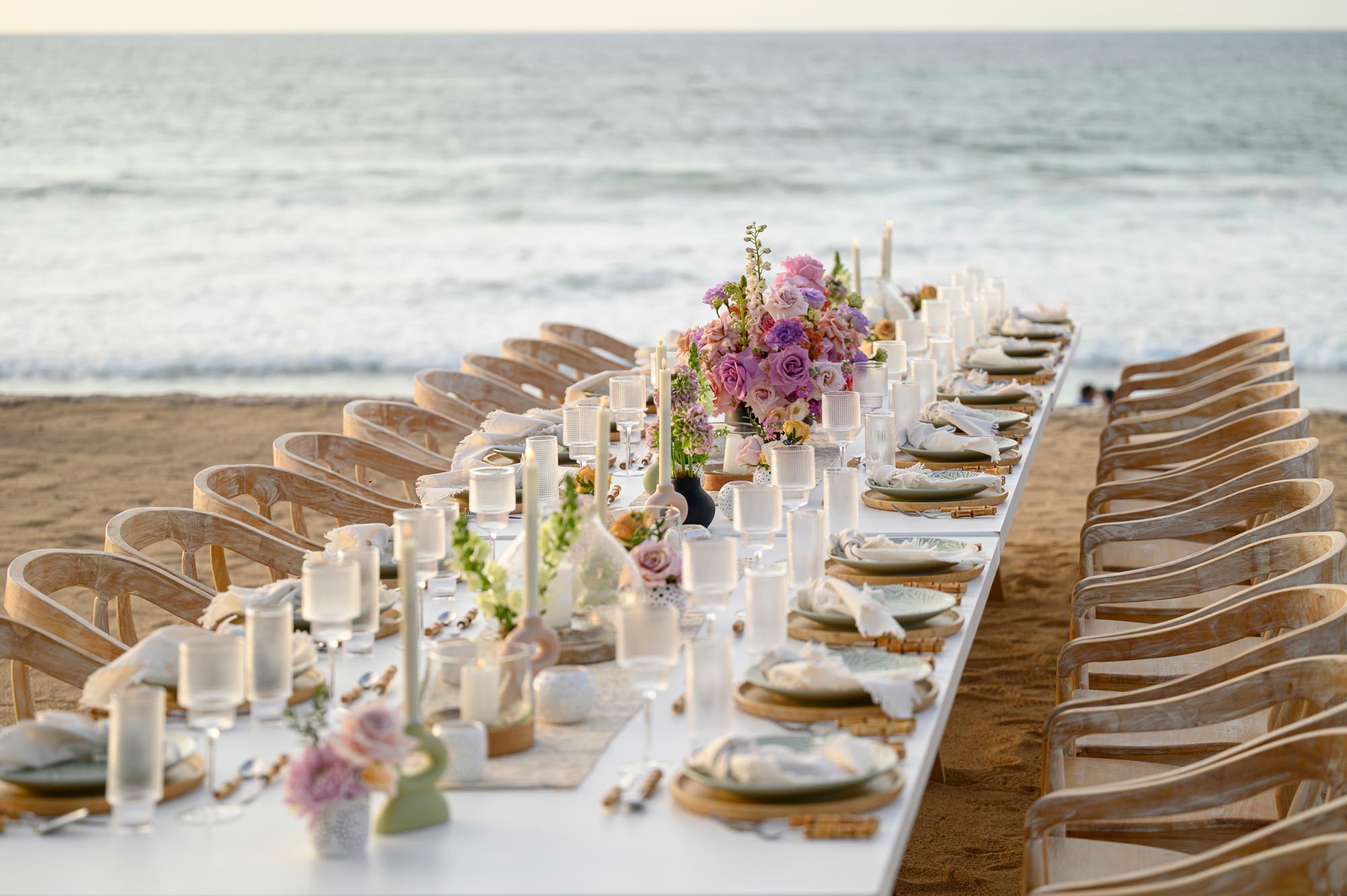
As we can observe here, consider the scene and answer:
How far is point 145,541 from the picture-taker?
3244 millimetres

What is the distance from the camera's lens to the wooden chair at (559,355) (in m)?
6.11

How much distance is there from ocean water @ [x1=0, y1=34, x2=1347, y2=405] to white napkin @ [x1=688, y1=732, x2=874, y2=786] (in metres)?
9.49

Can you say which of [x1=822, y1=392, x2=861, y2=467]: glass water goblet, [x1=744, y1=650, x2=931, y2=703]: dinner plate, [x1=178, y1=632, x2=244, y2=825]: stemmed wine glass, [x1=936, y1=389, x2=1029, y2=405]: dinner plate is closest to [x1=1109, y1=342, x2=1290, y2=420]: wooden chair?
[x1=936, y1=389, x2=1029, y2=405]: dinner plate

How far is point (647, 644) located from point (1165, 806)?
78cm

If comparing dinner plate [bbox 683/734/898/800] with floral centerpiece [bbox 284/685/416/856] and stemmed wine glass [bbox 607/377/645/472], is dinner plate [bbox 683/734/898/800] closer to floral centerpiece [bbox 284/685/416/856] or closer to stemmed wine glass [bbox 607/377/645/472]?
floral centerpiece [bbox 284/685/416/856]

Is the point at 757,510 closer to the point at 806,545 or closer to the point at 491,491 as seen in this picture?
the point at 806,545

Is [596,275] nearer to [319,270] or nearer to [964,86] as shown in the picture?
[319,270]

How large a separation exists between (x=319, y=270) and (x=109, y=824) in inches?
628

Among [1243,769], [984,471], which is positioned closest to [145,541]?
[984,471]

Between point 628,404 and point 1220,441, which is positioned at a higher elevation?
point 628,404

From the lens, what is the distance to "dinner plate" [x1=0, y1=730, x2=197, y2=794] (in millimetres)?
1858

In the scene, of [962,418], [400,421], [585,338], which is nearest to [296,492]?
[400,421]

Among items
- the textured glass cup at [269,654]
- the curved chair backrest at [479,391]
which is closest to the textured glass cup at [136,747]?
the textured glass cup at [269,654]

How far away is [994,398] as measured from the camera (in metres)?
4.47
